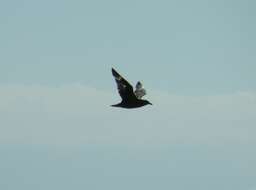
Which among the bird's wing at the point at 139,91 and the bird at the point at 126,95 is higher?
the bird's wing at the point at 139,91

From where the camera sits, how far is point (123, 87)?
33.5 metres

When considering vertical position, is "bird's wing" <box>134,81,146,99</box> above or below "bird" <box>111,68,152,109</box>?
above

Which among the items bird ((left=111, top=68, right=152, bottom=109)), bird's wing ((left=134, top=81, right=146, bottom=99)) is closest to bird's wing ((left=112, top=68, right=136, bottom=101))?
bird ((left=111, top=68, right=152, bottom=109))

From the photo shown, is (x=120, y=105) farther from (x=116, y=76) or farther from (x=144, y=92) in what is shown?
(x=144, y=92)

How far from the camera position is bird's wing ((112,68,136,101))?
109ft

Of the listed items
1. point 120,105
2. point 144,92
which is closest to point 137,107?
point 120,105

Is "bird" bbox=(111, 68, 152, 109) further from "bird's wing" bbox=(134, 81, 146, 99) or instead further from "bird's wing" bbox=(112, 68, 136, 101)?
"bird's wing" bbox=(134, 81, 146, 99)

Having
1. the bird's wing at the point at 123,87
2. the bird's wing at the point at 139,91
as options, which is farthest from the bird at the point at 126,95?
the bird's wing at the point at 139,91

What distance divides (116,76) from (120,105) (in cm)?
195

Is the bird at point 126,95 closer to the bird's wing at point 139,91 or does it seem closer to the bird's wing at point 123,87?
the bird's wing at point 123,87

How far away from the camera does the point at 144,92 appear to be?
39625mm

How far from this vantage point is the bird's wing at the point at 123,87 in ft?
109

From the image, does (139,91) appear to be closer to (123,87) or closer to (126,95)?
(126,95)

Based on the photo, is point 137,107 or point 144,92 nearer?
point 137,107
